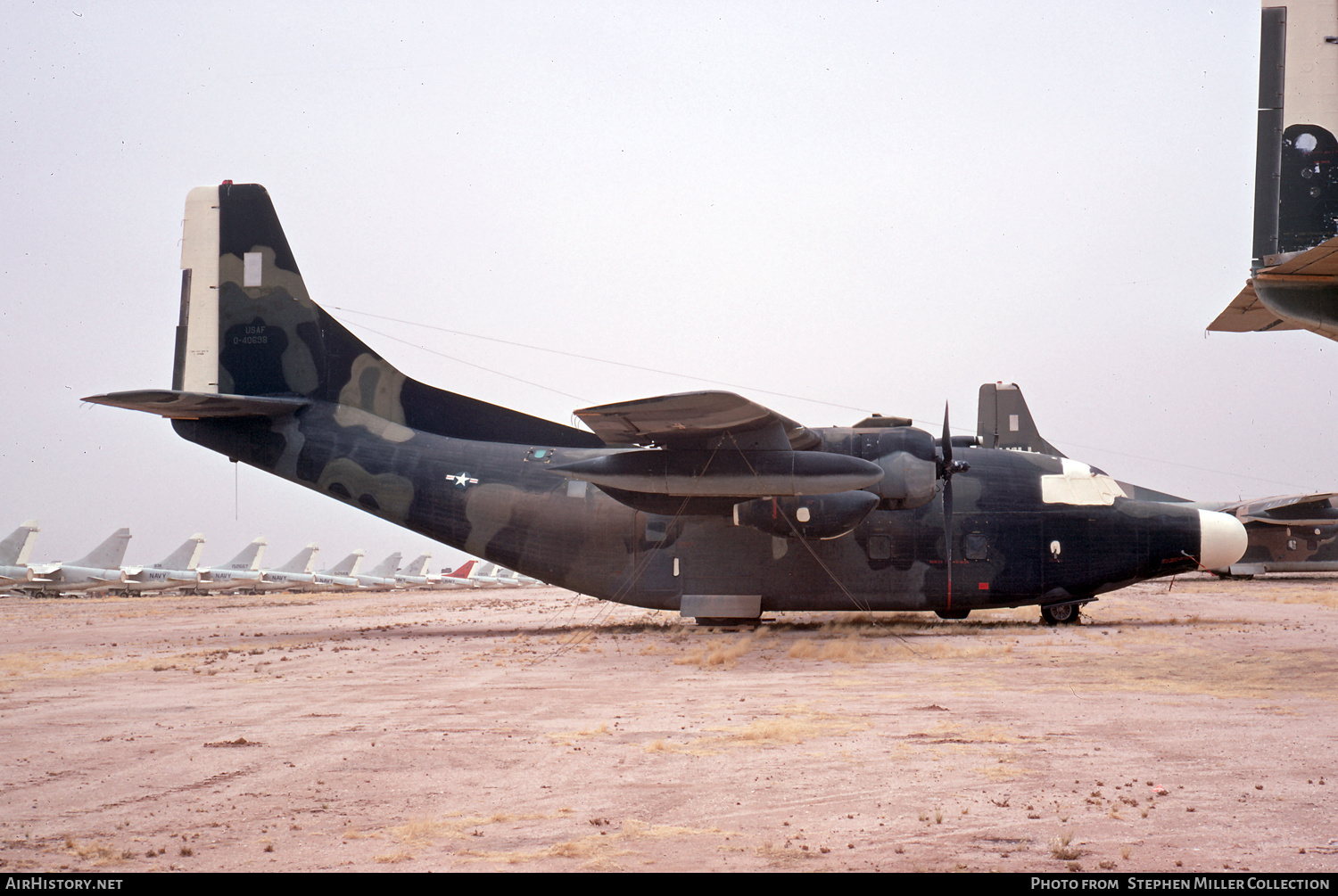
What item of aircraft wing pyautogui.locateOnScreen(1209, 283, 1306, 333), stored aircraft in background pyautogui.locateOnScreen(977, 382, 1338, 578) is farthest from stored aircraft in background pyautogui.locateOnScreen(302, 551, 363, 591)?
aircraft wing pyautogui.locateOnScreen(1209, 283, 1306, 333)

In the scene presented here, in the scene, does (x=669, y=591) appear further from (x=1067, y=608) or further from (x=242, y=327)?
(x=242, y=327)

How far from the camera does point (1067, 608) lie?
1869cm

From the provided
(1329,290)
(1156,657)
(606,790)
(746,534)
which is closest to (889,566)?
(746,534)

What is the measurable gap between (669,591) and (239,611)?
64.6ft

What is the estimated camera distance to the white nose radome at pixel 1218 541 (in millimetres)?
17906

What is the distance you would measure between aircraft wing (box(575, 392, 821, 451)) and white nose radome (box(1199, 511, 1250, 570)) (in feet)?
26.4

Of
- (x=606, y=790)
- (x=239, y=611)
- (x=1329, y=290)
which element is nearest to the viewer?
(x=606, y=790)

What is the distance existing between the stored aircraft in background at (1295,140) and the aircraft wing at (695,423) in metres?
7.11

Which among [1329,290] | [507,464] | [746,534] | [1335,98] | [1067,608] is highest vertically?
[1335,98]

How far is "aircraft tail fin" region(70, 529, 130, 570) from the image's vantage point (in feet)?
157

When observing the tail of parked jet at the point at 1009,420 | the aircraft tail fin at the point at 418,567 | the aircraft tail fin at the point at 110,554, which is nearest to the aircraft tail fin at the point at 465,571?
the aircraft tail fin at the point at 418,567

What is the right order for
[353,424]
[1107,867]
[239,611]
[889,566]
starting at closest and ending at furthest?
[1107,867] → [889,566] → [353,424] → [239,611]

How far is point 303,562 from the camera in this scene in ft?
198

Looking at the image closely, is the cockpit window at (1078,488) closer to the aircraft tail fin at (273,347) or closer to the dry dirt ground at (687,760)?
the dry dirt ground at (687,760)
